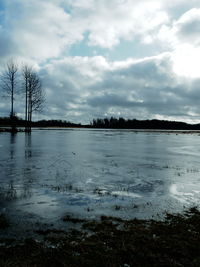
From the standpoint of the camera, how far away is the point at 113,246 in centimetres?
445

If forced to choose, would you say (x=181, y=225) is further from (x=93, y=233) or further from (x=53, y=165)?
(x=53, y=165)

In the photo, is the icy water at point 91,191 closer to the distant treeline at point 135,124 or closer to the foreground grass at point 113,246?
the foreground grass at point 113,246

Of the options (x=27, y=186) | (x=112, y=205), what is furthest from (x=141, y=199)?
(x=27, y=186)

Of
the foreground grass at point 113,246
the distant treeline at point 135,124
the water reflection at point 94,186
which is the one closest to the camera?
the foreground grass at point 113,246

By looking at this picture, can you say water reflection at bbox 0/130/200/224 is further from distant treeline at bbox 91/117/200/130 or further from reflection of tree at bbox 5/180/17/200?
distant treeline at bbox 91/117/200/130

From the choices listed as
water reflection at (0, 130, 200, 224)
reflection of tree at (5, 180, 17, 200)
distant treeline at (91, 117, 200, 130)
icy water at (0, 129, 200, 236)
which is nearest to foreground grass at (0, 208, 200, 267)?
icy water at (0, 129, 200, 236)

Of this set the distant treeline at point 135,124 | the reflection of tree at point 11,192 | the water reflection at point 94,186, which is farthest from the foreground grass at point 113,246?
the distant treeline at point 135,124

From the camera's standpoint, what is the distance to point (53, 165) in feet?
44.9

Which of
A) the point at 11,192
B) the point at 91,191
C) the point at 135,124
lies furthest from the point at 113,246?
the point at 135,124

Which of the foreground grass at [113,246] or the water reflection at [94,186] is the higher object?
the foreground grass at [113,246]

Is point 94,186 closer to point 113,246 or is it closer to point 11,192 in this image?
point 11,192

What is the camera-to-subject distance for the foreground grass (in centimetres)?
390

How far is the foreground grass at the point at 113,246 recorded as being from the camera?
3902 millimetres

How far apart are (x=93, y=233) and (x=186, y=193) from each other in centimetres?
507
